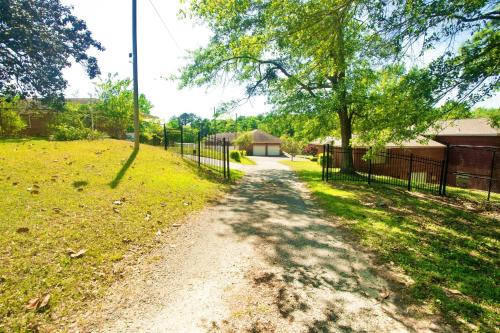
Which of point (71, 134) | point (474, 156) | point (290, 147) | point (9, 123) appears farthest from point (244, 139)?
point (9, 123)

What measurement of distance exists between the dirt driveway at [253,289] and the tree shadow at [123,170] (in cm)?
343

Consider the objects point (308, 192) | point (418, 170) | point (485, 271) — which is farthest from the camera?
point (418, 170)

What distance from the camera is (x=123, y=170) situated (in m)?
10.1

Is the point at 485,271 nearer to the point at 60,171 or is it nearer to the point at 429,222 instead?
the point at 429,222

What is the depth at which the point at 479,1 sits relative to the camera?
21.1 ft

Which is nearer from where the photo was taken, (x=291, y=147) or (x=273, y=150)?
(x=291, y=147)

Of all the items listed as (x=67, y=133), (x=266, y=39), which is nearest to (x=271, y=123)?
(x=266, y=39)

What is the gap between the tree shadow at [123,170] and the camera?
839 centimetres

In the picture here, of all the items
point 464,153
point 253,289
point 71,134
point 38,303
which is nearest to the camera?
point 38,303

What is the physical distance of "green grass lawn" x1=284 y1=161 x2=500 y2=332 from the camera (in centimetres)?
372

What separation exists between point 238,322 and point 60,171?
312 inches

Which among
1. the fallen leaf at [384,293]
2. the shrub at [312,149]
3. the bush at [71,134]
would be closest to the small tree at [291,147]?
the shrub at [312,149]

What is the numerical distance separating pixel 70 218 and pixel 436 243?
787 cm

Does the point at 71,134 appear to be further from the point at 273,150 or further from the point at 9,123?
the point at 273,150
